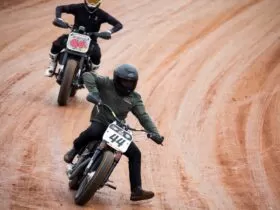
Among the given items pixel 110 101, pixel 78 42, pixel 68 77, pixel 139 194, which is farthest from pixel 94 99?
pixel 78 42

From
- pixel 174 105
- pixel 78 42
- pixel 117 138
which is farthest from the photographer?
pixel 174 105

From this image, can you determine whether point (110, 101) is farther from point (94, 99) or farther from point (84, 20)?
point (84, 20)

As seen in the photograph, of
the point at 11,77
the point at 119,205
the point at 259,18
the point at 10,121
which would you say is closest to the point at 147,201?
the point at 119,205

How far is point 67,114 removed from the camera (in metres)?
11.9

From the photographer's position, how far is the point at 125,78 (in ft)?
26.3

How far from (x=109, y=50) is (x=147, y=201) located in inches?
318

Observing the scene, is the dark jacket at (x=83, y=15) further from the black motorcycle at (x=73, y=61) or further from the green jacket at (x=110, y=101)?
the green jacket at (x=110, y=101)

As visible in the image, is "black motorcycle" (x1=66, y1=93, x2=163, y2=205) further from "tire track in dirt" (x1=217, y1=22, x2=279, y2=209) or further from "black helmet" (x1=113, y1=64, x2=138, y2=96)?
"tire track in dirt" (x1=217, y1=22, x2=279, y2=209)

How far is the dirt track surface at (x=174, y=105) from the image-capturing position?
931 centimetres

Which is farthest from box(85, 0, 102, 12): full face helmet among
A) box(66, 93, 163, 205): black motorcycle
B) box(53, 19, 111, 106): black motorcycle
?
box(66, 93, 163, 205): black motorcycle

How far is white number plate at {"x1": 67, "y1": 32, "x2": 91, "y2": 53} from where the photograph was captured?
12023mm

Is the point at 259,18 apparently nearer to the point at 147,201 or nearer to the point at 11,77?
the point at 11,77

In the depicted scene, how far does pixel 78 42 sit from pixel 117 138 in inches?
179

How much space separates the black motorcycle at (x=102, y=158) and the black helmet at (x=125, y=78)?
318mm
